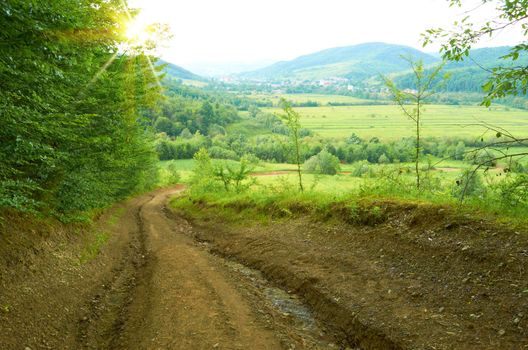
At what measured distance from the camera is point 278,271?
1158 centimetres

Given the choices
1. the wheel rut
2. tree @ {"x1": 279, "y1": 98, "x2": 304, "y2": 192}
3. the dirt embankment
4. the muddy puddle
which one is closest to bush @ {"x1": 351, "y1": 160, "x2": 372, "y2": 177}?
tree @ {"x1": 279, "y1": 98, "x2": 304, "y2": 192}

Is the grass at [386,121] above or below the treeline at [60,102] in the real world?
below

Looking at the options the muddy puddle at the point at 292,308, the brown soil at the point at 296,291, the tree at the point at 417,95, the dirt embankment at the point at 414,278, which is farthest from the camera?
the tree at the point at 417,95

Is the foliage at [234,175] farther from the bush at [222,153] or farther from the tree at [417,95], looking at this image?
the bush at [222,153]

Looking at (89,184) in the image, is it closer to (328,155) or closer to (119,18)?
(119,18)

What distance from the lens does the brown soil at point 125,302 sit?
24.7 feet

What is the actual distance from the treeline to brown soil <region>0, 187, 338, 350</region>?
1.74m

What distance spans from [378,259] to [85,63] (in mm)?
11685

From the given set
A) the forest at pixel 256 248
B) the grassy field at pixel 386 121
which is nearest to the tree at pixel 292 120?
the forest at pixel 256 248

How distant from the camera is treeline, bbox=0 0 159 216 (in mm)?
7559

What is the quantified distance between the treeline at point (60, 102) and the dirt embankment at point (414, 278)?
7801 millimetres

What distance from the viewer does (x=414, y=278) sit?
8.59 metres

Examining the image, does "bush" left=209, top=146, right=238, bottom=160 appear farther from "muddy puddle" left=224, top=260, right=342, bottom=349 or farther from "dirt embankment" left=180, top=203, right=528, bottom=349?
"muddy puddle" left=224, top=260, right=342, bottom=349

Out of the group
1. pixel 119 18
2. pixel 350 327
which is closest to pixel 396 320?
pixel 350 327
